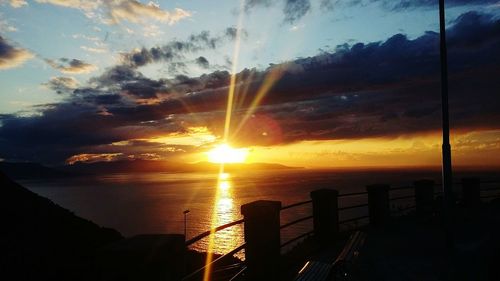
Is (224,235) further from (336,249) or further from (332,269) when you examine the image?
(332,269)

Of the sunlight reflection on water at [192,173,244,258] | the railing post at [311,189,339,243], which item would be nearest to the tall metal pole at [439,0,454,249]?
the railing post at [311,189,339,243]

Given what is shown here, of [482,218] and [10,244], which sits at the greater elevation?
[482,218]

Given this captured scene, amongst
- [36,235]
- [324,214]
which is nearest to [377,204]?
[324,214]

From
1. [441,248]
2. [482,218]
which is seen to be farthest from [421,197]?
[441,248]

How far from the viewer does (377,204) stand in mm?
13438

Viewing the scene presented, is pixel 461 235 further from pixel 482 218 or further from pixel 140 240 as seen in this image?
pixel 140 240

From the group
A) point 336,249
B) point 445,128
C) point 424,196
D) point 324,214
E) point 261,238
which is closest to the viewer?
point 261,238

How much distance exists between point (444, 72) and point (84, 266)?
1008 cm

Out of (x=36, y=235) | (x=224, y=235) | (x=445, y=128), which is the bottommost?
(x=224, y=235)

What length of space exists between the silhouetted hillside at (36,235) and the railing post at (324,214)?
22.5 meters

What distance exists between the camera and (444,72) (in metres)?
10.5

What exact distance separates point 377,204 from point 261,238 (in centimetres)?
705

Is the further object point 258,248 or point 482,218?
point 482,218

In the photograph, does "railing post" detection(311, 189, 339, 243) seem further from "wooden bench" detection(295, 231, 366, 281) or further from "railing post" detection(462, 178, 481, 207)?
"railing post" detection(462, 178, 481, 207)
